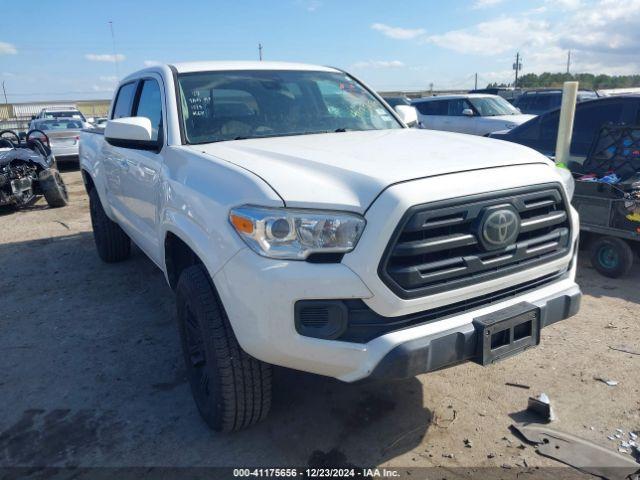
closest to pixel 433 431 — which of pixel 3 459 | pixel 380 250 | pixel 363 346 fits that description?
pixel 363 346

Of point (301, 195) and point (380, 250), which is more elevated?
point (301, 195)

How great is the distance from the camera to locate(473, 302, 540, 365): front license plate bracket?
2211 millimetres

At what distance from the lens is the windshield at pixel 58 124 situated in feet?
47.3

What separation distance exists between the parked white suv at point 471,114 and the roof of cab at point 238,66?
26.4 ft

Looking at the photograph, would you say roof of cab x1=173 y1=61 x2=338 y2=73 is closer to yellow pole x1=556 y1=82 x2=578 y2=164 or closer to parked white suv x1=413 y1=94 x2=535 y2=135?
yellow pole x1=556 y1=82 x2=578 y2=164

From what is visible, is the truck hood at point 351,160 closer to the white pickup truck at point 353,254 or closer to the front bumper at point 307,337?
the white pickup truck at point 353,254

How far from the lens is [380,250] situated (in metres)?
2.03

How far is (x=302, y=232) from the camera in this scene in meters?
2.09

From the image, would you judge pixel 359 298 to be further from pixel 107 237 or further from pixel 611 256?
pixel 107 237

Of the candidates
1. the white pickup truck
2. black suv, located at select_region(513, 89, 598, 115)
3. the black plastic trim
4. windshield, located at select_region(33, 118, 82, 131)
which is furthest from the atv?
black suv, located at select_region(513, 89, 598, 115)

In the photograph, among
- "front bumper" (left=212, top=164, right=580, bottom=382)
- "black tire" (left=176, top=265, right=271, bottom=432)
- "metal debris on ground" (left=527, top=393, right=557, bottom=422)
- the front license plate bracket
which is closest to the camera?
"front bumper" (left=212, top=164, right=580, bottom=382)

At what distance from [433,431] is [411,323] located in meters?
0.92

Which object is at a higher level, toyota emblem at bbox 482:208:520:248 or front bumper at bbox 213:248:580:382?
toyota emblem at bbox 482:208:520:248

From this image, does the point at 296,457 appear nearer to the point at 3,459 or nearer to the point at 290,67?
the point at 3,459
